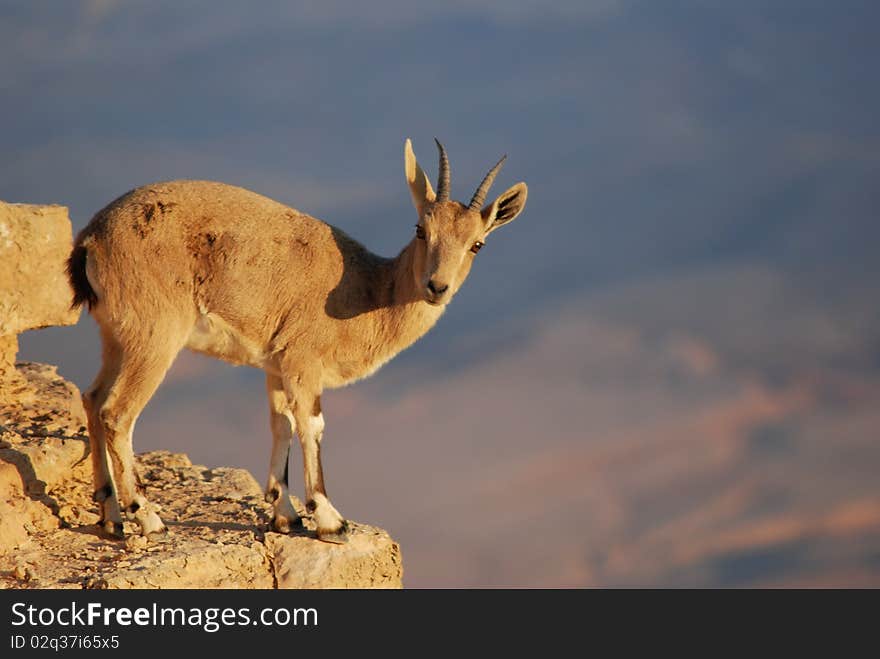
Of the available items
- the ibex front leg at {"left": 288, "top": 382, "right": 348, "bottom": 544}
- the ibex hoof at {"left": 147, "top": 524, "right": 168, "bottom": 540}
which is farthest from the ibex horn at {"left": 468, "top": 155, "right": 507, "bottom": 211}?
the ibex hoof at {"left": 147, "top": 524, "right": 168, "bottom": 540}

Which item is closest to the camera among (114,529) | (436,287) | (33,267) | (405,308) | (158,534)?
(436,287)

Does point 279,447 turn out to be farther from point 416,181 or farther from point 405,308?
point 416,181

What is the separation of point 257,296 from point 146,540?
9.44 ft

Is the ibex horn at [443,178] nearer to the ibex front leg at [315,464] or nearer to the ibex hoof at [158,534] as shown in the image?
the ibex front leg at [315,464]

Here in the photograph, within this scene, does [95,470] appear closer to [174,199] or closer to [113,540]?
[113,540]

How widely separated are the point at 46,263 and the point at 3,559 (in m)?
4.19

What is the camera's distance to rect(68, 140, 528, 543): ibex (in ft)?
41.1

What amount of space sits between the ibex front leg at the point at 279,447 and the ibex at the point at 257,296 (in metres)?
0.02

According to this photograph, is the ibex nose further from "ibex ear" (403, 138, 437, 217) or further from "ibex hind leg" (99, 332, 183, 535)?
"ibex hind leg" (99, 332, 183, 535)

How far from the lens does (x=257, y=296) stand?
12945mm

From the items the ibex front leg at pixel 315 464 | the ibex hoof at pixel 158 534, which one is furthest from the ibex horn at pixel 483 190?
the ibex hoof at pixel 158 534

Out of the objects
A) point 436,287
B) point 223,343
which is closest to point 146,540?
point 223,343

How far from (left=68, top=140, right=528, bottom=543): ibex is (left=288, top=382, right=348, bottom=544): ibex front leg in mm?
14

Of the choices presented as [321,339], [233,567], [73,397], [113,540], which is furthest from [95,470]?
[73,397]
